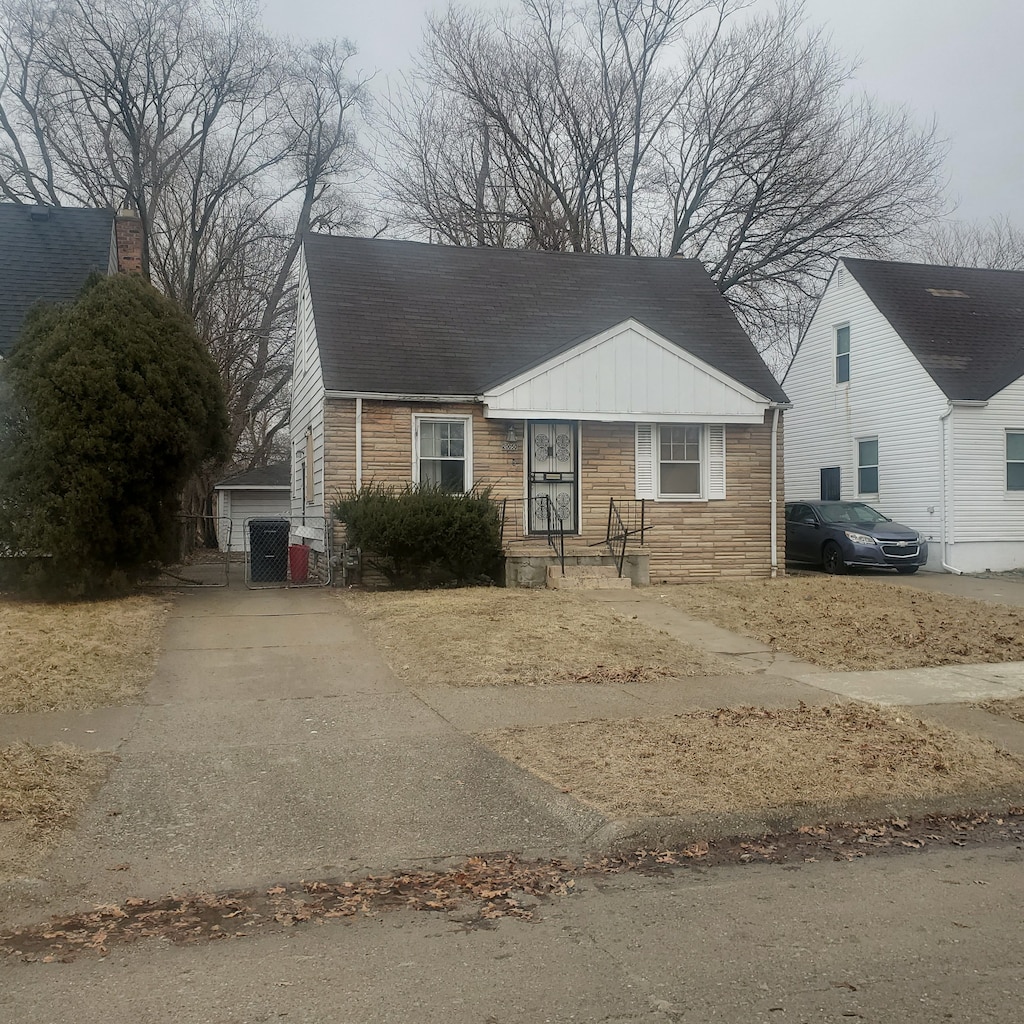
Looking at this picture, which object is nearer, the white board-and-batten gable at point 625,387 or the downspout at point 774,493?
the white board-and-batten gable at point 625,387

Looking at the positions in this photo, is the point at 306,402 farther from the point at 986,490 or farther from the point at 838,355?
the point at 986,490

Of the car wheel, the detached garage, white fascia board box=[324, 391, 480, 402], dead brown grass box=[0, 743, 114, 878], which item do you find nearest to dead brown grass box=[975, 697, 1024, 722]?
dead brown grass box=[0, 743, 114, 878]

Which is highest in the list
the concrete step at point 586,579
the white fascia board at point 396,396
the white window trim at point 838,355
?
the white window trim at point 838,355

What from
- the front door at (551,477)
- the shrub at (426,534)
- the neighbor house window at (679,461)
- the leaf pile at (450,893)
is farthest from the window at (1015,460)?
the leaf pile at (450,893)

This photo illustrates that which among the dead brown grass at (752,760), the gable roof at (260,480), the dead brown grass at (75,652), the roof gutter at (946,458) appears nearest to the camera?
the dead brown grass at (752,760)

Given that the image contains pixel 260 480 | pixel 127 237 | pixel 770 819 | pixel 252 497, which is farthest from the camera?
pixel 252 497

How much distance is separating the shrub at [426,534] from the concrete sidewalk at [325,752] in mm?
3086

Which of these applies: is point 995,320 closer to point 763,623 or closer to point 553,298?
point 553,298

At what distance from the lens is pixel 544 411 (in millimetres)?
17297

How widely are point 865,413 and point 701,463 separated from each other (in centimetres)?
825

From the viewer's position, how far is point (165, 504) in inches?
587

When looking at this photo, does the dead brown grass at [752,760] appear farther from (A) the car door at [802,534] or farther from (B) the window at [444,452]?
(A) the car door at [802,534]

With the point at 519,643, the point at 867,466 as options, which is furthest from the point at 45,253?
the point at 867,466

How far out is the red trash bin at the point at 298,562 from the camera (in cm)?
1822
